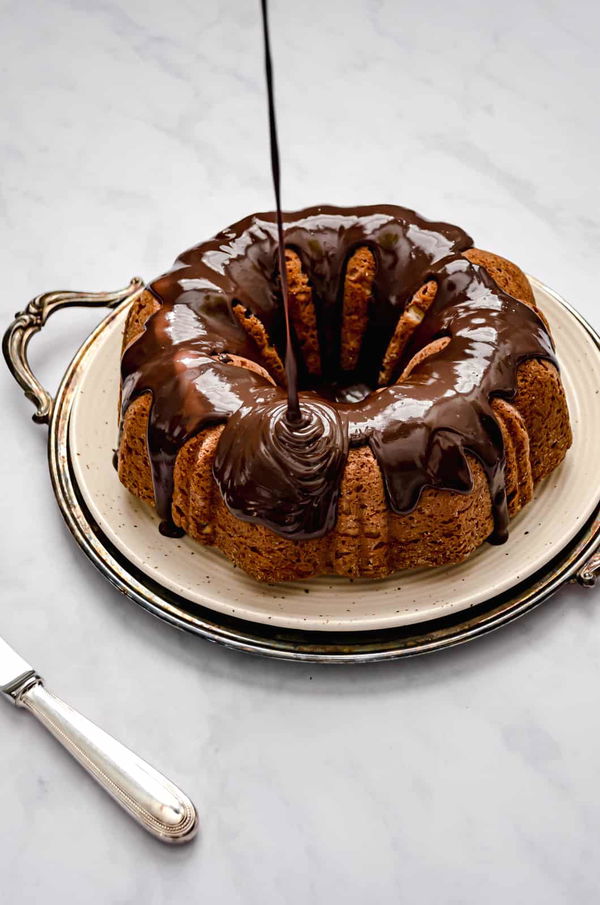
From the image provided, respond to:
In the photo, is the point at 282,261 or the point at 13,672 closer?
the point at 282,261

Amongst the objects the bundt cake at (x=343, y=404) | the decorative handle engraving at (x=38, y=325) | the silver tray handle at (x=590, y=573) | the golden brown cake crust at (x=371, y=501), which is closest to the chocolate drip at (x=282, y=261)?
the bundt cake at (x=343, y=404)

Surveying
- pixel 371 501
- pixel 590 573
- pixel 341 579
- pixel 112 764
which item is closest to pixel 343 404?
pixel 371 501

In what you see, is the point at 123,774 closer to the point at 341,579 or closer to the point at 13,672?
the point at 13,672

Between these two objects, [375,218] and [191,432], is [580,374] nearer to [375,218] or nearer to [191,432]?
[375,218]

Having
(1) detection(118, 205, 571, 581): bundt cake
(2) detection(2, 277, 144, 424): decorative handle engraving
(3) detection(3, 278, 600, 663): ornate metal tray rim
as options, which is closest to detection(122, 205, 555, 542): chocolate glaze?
(1) detection(118, 205, 571, 581): bundt cake

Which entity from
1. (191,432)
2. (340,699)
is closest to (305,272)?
(191,432)

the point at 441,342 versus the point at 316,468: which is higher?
the point at 441,342

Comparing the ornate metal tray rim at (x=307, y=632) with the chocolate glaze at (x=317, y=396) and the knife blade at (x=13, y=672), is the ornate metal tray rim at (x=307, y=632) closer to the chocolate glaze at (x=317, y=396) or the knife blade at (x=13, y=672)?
the chocolate glaze at (x=317, y=396)
